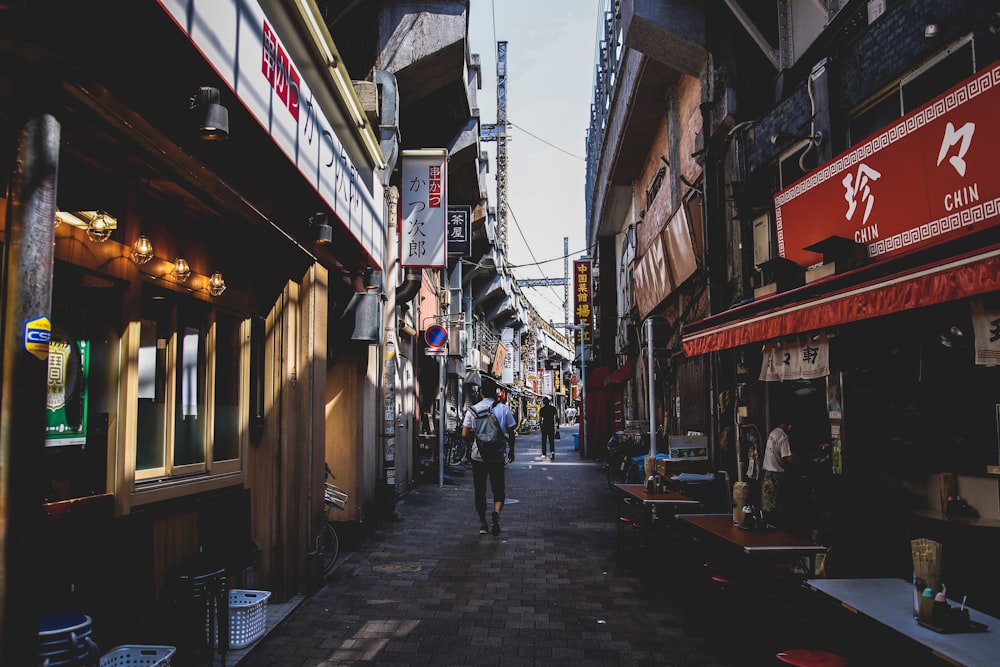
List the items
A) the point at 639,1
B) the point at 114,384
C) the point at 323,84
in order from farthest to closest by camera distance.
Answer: the point at 639,1, the point at 323,84, the point at 114,384

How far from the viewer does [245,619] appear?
18.2 feet

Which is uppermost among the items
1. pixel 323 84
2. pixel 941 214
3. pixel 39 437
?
pixel 323 84

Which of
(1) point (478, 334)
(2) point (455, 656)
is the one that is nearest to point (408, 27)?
(2) point (455, 656)

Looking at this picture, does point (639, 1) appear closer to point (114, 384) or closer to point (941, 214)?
point (941, 214)

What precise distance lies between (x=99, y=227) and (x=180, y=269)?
3.63ft

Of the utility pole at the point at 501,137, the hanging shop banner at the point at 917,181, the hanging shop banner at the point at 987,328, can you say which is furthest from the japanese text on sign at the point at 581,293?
the hanging shop banner at the point at 987,328

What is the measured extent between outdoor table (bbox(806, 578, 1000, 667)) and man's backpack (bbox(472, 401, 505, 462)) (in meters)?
6.13

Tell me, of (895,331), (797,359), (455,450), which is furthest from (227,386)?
(455,450)

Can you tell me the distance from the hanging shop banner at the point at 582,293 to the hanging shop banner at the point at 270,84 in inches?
869

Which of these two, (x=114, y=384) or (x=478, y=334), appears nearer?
(x=114, y=384)

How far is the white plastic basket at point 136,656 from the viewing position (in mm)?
4191

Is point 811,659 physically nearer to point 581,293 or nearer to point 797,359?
point 797,359

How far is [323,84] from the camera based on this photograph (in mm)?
7875

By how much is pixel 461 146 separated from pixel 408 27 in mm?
4179
